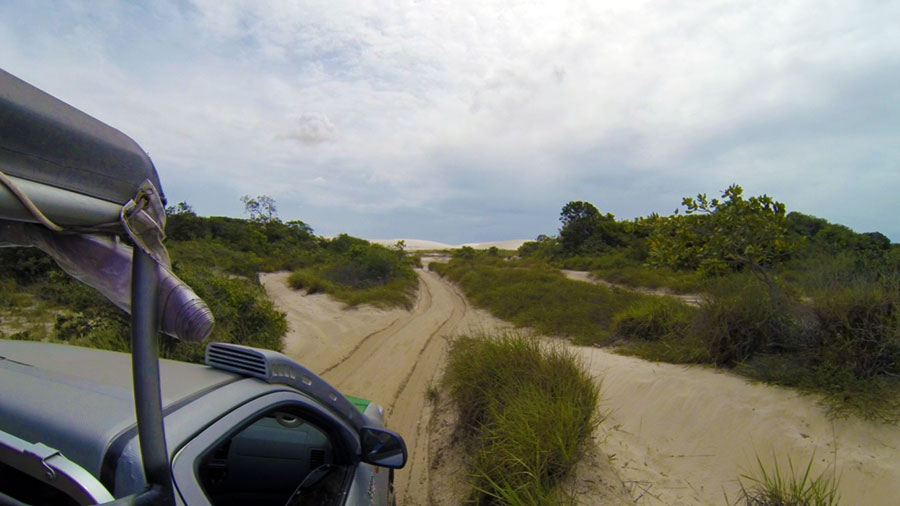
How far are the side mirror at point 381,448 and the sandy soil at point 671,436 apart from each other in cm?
179

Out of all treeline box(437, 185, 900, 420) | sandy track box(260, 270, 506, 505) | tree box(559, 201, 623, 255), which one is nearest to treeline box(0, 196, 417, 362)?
sandy track box(260, 270, 506, 505)

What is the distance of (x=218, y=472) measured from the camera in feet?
7.23

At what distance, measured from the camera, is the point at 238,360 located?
201 centimetres

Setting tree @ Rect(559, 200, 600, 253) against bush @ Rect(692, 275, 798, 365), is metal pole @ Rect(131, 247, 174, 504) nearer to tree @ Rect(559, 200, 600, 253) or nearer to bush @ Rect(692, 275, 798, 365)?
bush @ Rect(692, 275, 798, 365)

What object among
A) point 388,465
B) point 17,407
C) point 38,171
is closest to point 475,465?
point 388,465

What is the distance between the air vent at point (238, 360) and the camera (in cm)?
194

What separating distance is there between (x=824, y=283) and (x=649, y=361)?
242cm

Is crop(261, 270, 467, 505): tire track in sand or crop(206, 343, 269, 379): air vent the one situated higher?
crop(206, 343, 269, 379): air vent

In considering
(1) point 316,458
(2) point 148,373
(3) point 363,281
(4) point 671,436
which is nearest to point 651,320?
(4) point 671,436

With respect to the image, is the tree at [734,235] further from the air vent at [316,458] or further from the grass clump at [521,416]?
the air vent at [316,458]

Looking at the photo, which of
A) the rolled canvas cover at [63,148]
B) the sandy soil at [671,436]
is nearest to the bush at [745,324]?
the sandy soil at [671,436]

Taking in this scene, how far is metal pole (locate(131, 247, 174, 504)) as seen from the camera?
951mm

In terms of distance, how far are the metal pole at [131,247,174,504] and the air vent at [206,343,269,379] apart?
921mm

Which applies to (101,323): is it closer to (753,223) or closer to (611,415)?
(611,415)
